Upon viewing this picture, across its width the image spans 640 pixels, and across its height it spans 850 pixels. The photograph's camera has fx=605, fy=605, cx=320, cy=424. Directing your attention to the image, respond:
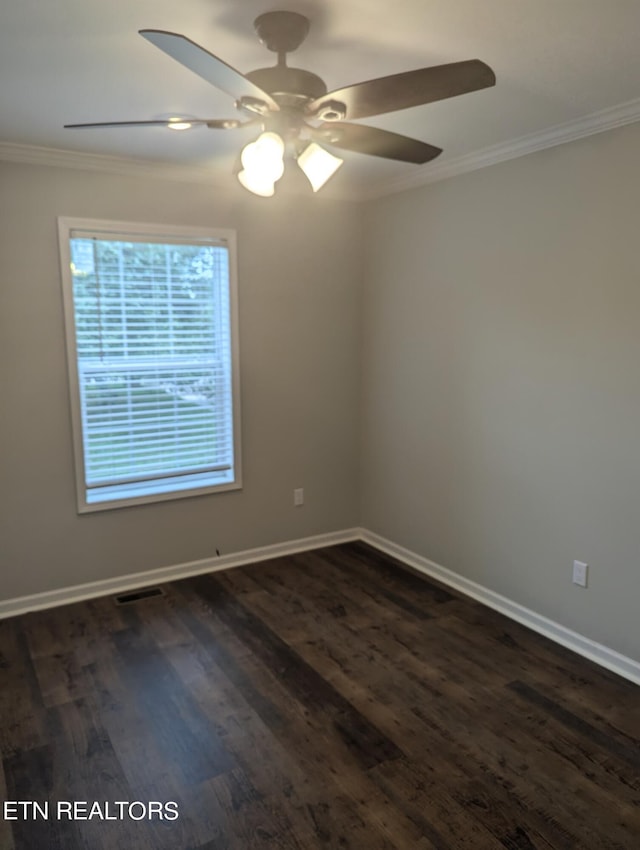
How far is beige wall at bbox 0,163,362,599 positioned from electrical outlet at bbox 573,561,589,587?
1.81 m

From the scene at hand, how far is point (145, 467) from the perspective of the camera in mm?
3639

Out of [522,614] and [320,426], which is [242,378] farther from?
[522,614]

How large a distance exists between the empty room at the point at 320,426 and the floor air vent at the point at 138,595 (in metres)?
0.02

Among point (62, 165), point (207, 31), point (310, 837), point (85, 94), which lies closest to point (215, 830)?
point (310, 837)

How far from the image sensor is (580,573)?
114 inches

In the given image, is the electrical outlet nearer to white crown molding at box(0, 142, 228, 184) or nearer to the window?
the window

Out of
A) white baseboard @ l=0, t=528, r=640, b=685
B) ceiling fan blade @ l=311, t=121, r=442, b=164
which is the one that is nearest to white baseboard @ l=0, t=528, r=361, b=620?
white baseboard @ l=0, t=528, r=640, b=685

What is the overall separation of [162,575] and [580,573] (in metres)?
2.38

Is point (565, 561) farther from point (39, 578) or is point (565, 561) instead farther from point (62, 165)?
point (62, 165)

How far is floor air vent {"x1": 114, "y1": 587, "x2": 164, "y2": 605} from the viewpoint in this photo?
11.4 feet

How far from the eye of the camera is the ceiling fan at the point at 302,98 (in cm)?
154

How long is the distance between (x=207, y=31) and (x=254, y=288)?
1984mm

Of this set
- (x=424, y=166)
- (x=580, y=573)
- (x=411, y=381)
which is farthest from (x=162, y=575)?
(x=424, y=166)

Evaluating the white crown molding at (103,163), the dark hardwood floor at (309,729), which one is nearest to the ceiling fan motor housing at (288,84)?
the white crown molding at (103,163)
